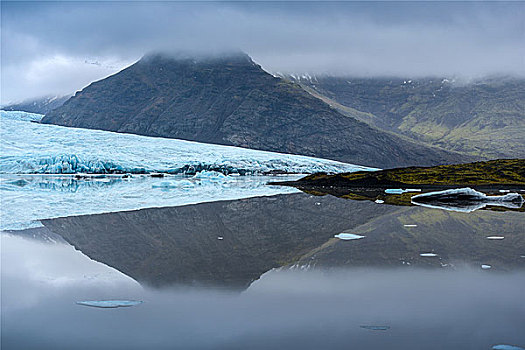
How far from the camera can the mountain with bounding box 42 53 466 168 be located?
99.6 meters

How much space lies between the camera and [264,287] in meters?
3.54

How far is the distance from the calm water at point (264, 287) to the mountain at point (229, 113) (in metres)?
89.2

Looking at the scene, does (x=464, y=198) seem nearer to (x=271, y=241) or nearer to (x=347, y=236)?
(x=347, y=236)

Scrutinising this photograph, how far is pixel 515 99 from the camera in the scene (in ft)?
566

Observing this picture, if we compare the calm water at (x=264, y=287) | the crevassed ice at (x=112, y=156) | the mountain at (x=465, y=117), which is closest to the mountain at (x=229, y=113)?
the mountain at (x=465, y=117)

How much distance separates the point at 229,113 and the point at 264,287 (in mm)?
108371

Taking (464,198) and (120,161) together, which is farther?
(120,161)

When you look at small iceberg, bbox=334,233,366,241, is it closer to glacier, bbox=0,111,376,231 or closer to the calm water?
the calm water

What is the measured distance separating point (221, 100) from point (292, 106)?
1822cm

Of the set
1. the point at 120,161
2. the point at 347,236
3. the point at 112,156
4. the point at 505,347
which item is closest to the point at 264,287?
the point at 505,347

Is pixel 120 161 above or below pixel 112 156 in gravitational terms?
below

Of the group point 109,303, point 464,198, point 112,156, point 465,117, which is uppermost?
point 465,117

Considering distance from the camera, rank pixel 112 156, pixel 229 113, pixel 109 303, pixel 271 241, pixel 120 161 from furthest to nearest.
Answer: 1. pixel 229 113
2. pixel 112 156
3. pixel 120 161
4. pixel 271 241
5. pixel 109 303

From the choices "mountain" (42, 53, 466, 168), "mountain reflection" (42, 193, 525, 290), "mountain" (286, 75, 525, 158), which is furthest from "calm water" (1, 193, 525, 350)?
"mountain" (286, 75, 525, 158)
